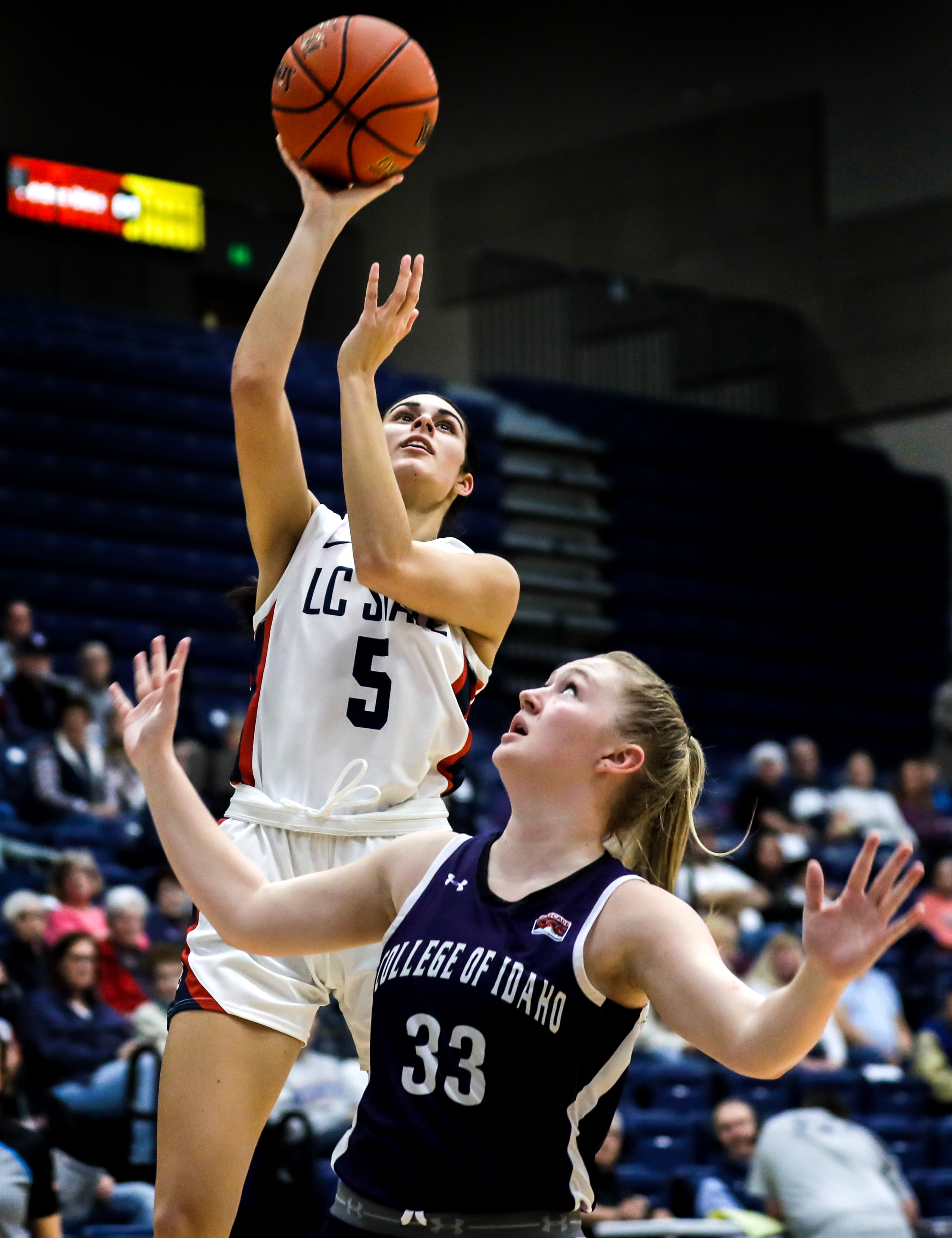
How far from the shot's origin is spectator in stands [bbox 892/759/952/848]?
496 inches

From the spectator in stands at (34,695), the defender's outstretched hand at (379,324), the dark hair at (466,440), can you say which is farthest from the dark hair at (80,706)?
the defender's outstretched hand at (379,324)

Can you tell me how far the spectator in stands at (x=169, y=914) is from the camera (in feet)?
27.6

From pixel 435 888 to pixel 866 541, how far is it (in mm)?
15028

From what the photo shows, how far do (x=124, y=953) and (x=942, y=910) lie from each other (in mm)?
5195

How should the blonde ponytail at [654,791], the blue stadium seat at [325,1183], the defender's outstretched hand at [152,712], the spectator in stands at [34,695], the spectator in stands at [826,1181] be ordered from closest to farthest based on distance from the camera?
1. the defender's outstretched hand at [152,712]
2. the blonde ponytail at [654,791]
3. the blue stadium seat at [325,1183]
4. the spectator in stands at [826,1181]
5. the spectator in stands at [34,695]

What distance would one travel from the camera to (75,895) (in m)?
8.10

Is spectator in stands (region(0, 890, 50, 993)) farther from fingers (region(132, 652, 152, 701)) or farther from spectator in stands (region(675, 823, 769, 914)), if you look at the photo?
fingers (region(132, 652, 152, 701))

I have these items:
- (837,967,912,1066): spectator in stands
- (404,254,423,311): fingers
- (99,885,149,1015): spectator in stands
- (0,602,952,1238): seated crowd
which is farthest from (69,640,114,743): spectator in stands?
(404,254,423,311): fingers

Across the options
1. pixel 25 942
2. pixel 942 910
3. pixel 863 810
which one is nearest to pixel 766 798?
pixel 863 810

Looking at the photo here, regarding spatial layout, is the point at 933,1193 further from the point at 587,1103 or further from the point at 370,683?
the point at 587,1103

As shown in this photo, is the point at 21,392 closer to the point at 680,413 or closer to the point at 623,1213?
the point at 680,413

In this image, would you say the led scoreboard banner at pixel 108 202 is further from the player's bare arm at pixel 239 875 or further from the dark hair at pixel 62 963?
the player's bare arm at pixel 239 875

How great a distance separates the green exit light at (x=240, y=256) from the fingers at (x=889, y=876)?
15.6 m

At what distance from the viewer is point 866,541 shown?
56.2 feet
